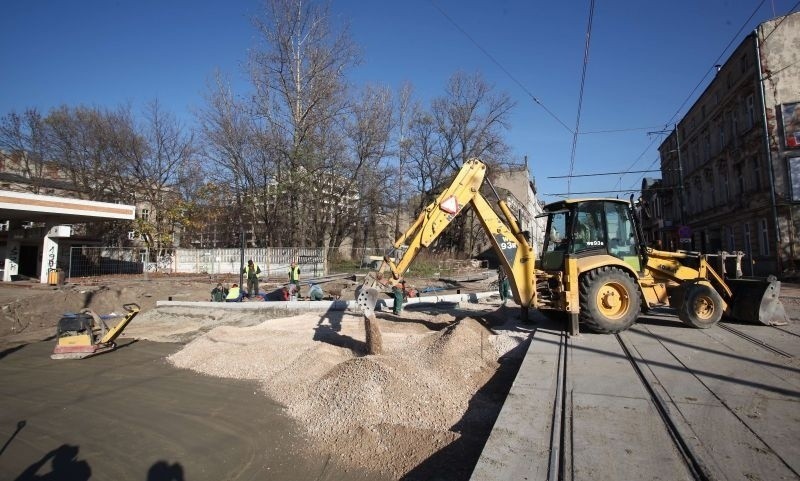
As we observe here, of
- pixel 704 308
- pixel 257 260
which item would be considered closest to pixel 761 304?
pixel 704 308

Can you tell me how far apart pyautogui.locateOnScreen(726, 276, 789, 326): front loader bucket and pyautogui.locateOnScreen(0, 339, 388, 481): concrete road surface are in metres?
9.07

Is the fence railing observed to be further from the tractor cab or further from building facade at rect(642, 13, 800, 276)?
the tractor cab

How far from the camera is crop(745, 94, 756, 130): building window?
24609mm

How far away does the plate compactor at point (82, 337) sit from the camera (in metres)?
9.52

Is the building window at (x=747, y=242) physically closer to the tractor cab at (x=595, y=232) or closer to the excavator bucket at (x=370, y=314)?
the tractor cab at (x=595, y=232)

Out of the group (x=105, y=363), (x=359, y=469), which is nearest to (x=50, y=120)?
(x=105, y=363)

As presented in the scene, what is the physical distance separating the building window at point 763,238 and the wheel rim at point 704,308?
19.9 m

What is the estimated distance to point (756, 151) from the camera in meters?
24.4

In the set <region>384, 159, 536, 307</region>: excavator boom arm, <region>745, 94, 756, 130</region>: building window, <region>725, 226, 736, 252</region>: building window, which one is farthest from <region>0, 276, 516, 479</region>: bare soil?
<region>725, 226, 736, 252</region>: building window

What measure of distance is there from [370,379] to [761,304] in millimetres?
8451

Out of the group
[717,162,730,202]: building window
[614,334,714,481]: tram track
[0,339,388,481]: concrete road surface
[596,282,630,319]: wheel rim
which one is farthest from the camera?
[717,162,730,202]: building window

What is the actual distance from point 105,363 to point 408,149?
125 ft

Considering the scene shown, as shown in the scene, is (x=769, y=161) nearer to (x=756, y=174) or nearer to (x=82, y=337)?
(x=756, y=174)

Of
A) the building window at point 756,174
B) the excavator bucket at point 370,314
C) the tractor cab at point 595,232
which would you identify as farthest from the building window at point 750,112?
the excavator bucket at point 370,314
